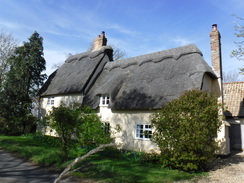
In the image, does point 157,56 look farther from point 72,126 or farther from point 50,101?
point 50,101

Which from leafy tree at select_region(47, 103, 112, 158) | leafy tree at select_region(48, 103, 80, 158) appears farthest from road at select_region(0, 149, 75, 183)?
leafy tree at select_region(47, 103, 112, 158)

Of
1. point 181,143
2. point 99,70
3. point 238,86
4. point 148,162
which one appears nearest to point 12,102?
point 99,70

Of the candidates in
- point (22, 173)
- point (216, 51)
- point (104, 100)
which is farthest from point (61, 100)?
point (216, 51)

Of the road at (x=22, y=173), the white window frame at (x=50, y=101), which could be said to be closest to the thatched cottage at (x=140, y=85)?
the white window frame at (x=50, y=101)

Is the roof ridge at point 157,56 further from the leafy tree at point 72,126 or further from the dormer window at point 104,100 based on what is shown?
the leafy tree at point 72,126

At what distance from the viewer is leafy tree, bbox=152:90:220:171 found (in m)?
8.23

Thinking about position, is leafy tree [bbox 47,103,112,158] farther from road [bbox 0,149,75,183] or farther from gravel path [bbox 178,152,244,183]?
gravel path [bbox 178,152,244,183]

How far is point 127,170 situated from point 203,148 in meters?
3.46

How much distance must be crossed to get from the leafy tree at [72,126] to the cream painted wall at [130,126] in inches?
87.1

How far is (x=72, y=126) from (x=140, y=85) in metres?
6.32

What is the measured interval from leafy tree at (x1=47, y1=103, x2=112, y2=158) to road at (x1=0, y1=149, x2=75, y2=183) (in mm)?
1568

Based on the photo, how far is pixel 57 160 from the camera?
8.88m

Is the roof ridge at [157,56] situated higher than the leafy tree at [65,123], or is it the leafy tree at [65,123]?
the roof ridge at [157,56]

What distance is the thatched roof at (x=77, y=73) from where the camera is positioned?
17141 mm
